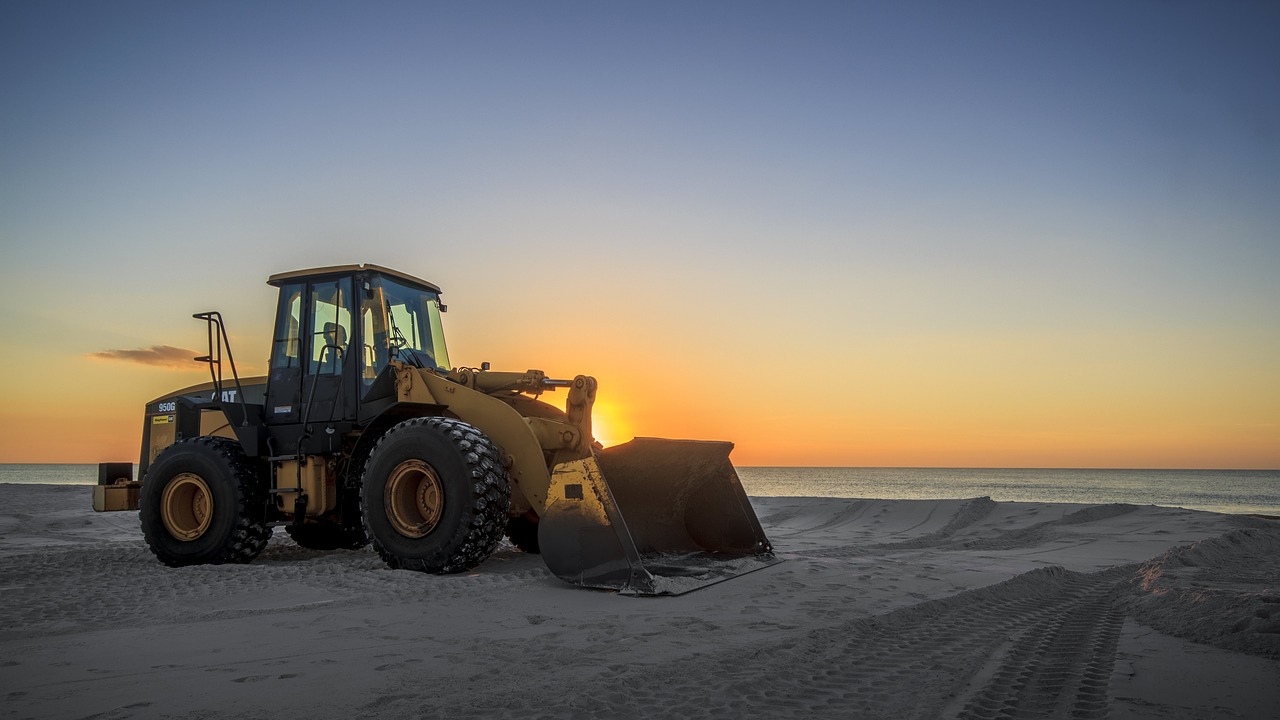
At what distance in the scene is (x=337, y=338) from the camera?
836 cm

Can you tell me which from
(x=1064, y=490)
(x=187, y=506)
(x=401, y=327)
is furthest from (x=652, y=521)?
(x=1064, y=490)

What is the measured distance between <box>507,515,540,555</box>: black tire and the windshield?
1.91 meters

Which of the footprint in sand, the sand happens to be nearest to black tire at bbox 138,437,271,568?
the sand

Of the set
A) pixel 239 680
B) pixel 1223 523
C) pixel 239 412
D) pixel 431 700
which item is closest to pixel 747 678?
pixel 431 700

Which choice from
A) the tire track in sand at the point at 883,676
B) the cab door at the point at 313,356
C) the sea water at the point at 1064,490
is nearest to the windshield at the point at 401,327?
the cab door at the point at 313,356

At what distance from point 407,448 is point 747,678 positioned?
13.7 feet

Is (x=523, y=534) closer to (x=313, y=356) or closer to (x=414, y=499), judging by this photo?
(x=414, y=499)

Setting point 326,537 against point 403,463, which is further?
point 326,537

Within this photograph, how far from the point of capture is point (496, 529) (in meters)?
6.61

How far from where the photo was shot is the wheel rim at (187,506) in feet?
26.6

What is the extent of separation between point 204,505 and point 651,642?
6.23 metres

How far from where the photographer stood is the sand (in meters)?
3.28

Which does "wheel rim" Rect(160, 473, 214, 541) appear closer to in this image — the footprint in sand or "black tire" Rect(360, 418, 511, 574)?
"black tire" Rect(360, 418, 511, 574)

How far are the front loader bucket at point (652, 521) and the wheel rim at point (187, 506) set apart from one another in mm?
4208
